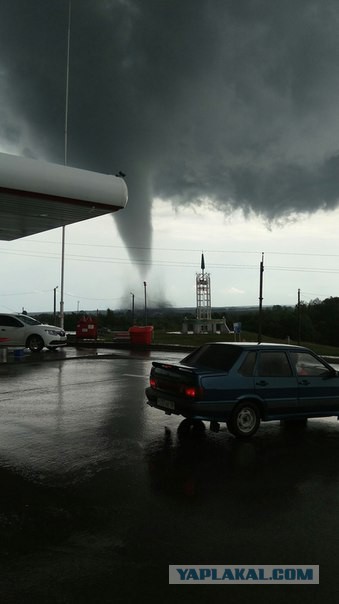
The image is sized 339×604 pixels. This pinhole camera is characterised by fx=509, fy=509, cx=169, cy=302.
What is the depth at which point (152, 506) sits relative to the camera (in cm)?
515

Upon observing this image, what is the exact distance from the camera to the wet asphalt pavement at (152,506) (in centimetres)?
372

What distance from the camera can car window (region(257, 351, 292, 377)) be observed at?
842 cm

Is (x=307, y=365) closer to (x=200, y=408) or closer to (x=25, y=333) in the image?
(x=200, y=408)

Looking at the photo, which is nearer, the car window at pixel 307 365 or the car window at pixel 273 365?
the car window at pixel 273 365

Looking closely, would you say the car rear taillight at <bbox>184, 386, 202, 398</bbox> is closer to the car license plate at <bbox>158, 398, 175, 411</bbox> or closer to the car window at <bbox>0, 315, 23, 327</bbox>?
the car license plate at <bbox>158, 398, 175, 411</bbox>

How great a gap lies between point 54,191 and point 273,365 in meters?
10.5

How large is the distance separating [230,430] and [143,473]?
7.41ft

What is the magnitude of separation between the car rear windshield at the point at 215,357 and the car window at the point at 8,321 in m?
15.6

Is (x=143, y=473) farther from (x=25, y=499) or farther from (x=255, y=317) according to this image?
(x=255, y=317)

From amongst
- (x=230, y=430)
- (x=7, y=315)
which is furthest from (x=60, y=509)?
(x=7, y=315)

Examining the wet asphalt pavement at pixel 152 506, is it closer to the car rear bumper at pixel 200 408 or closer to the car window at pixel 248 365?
the car rear bumper at pixel 200 408

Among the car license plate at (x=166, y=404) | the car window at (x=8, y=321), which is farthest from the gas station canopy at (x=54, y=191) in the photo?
the car license plate at (x=166, y=404)

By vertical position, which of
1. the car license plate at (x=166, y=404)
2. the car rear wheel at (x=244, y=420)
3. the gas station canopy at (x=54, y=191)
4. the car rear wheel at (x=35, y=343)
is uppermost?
the gas station canopy at (x=54, y=191)

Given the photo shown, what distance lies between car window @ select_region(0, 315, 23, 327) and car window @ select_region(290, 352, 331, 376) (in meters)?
16.6
